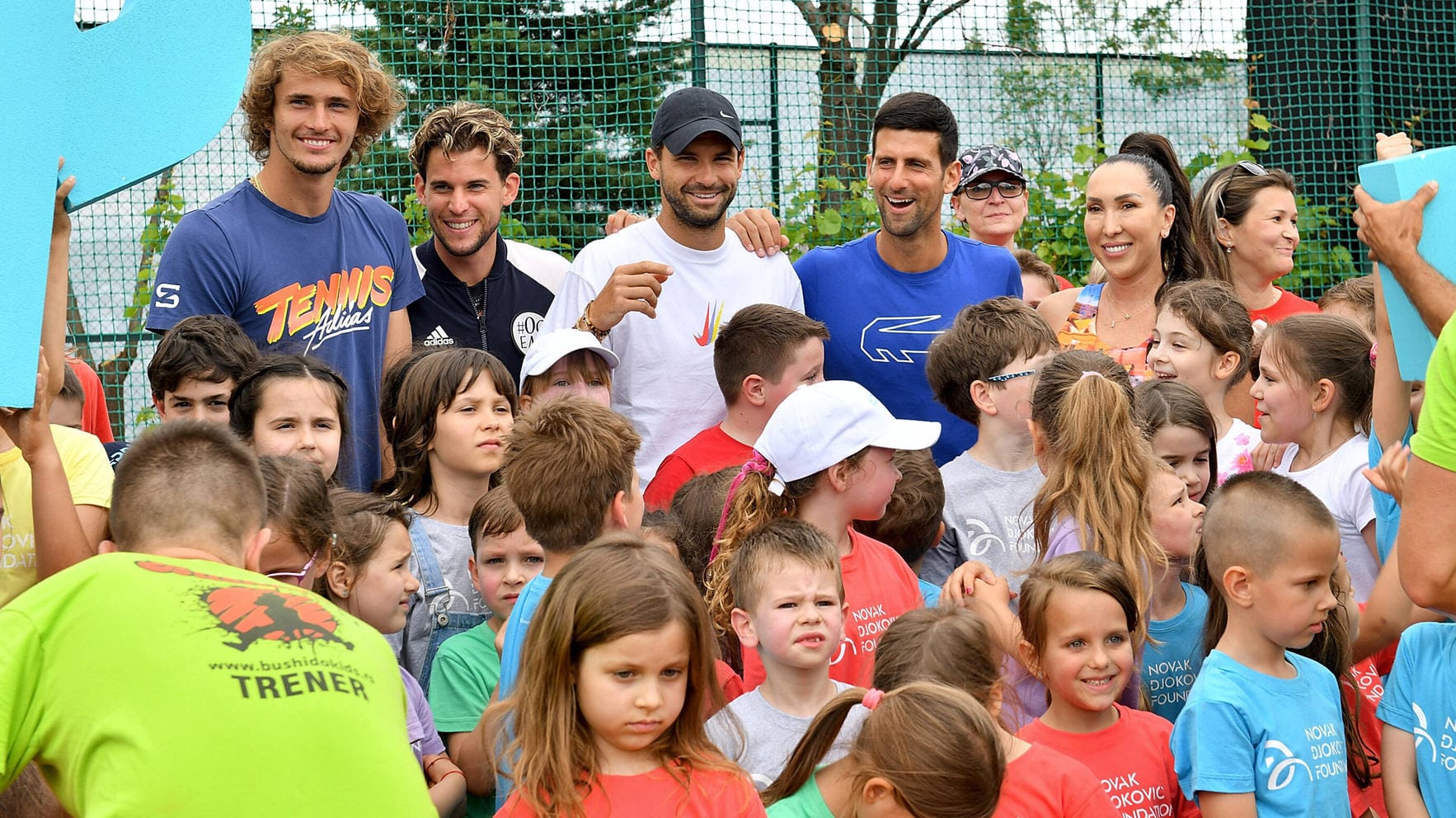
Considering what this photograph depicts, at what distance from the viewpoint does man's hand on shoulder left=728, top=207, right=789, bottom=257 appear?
4.65 metres

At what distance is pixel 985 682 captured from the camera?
2.86 metres

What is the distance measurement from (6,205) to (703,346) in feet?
7.40

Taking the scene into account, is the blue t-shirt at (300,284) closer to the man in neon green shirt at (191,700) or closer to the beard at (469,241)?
the beard at (469,241)

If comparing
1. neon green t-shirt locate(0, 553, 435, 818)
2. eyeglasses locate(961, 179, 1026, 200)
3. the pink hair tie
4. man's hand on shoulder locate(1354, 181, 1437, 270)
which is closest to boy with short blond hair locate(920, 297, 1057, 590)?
the pink hair tie

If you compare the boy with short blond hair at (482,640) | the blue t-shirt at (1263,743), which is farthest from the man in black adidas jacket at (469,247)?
Result: the blue t-shirt at (1263,743)

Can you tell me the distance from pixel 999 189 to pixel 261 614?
428cm

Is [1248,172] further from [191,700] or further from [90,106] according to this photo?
[191,700]

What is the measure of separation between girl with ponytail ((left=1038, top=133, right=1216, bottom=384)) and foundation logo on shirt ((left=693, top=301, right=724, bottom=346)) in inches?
47.7

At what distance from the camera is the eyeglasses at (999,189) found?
19.2 feet

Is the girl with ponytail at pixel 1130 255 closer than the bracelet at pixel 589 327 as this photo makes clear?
No

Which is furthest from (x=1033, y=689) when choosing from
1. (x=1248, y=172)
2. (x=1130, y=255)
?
(x=1248, y=172)

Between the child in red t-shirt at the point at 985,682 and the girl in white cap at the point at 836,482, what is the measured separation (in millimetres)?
404

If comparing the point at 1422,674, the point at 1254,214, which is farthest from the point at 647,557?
the point at 1254,214

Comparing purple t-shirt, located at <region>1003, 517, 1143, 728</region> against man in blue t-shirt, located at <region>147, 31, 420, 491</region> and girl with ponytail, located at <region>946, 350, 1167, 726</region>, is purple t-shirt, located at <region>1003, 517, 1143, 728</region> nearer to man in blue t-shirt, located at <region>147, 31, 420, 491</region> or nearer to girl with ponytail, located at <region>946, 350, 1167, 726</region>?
girl with ponytail, located at <region>946, 350, 1167, 726</region>
